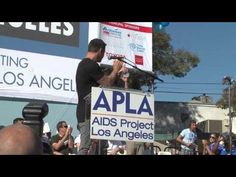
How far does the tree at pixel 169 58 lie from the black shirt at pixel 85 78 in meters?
17.9

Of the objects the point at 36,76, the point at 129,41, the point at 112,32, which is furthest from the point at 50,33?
the point at 129,41

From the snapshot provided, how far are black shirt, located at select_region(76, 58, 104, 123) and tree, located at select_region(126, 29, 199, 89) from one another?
17.9 metres

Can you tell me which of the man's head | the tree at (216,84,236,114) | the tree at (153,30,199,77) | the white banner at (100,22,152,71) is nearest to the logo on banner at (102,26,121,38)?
the white banner at (100,22,152,71)

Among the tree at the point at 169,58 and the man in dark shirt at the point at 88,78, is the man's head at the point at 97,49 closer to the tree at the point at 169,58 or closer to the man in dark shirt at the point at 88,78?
the man in dark shirt at the point at 88,78

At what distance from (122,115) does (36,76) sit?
4.30 m

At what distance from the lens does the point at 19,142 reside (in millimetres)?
1131

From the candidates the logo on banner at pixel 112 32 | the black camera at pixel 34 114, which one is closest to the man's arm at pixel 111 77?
the black camera at pixel 34 114

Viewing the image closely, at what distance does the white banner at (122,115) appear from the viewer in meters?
3.48

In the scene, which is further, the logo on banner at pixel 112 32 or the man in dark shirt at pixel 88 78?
the logo on banner at pixel 112 32

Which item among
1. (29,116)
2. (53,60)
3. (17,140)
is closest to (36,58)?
(53,60)

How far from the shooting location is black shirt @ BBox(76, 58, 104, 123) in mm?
3666

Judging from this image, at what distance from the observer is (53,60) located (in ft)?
26.0
